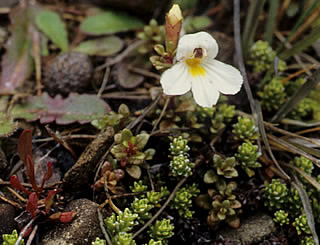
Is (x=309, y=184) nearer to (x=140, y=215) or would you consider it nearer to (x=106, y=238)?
(x=140, y=215)

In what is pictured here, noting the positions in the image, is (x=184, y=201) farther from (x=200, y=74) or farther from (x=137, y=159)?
(x=200, y=74)

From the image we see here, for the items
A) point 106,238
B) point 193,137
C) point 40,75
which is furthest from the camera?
point 40,75

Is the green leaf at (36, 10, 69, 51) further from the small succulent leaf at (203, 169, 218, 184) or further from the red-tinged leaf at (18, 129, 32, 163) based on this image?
the small succulent leaf at (203, 169, 218, 184)

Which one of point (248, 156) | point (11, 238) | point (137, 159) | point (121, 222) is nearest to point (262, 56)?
point (248, 156)

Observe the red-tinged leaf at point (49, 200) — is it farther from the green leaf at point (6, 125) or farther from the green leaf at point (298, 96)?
the green leaf at point (298, 96)

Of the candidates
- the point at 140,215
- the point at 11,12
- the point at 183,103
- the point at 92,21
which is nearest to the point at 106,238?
the point at 140,215

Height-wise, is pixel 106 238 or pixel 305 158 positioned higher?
pixel 305 158

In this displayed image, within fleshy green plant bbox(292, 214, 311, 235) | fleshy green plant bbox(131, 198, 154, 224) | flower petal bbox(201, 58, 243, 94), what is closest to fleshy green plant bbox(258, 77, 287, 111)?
flower petal bbox(201, 58, 243, 94)
